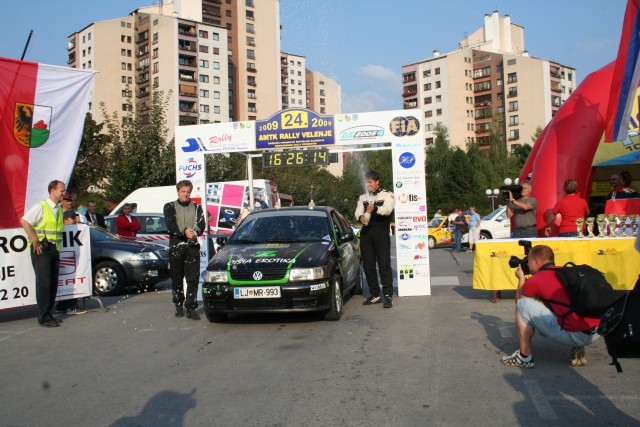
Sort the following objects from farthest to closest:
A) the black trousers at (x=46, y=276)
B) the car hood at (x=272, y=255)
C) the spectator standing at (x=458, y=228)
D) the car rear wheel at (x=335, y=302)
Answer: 1. the spectator standing at (x=458, y=228)
2. the black trousers at (x=46, y=276)
3. the car rear wheel at (x=335, y=302)
4. the car hood at (x=272, y=255)

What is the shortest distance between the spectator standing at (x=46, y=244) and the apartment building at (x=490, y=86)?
89591mm

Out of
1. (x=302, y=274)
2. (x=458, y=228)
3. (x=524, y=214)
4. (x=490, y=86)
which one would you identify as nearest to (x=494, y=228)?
(x=458, y=228)

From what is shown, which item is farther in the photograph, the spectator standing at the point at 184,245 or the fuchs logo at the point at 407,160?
the fuchs logo at the point at 407,160

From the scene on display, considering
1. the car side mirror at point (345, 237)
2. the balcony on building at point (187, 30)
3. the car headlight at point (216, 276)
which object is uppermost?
the balcony on building at point (187, 30)

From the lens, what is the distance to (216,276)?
8133 millimetres

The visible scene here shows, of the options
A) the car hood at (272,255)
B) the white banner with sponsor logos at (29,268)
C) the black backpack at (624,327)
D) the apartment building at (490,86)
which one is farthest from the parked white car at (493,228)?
the apartment building at (490,86)

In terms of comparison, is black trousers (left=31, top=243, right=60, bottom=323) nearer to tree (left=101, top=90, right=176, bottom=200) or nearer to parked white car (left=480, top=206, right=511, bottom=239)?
parked white car (left=480, top=206, right=511, bottom=239)

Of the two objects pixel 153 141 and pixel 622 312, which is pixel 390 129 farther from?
pixel 153 141

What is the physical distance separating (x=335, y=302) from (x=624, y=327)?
5.24m

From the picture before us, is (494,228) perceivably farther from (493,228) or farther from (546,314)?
(546,314)

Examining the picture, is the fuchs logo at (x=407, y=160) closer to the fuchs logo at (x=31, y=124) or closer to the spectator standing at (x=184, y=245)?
the spectator standing at (x=184, y=245)

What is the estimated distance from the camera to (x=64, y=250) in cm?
977

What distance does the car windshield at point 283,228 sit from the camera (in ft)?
30.0

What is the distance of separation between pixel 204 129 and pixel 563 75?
325 feet
